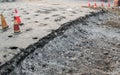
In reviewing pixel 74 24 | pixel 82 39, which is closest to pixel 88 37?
pixel 82 39

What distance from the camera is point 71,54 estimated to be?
780cm

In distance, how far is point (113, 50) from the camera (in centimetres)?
830

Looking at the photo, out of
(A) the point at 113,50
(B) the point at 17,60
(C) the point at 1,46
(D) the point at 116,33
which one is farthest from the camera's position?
(D) the point at 116,33

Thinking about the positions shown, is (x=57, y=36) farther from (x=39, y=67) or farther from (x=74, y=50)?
(x=39, y=67)

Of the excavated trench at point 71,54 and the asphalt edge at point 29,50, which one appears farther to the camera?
the excavated trench at point 71,54

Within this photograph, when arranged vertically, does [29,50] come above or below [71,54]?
above

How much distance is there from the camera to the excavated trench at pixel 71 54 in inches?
259

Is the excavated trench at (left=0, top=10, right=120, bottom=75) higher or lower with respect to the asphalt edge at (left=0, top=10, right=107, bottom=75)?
lower

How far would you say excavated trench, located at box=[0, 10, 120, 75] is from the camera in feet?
21.6

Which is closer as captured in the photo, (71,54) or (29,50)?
(29,50)

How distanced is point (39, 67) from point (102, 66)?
1.68 m

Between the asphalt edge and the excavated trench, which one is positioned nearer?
the asphalt edge

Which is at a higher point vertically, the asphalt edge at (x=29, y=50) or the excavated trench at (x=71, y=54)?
the asphalt edge at (x=29, y=50)

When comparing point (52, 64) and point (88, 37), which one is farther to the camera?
point (88, 37)
